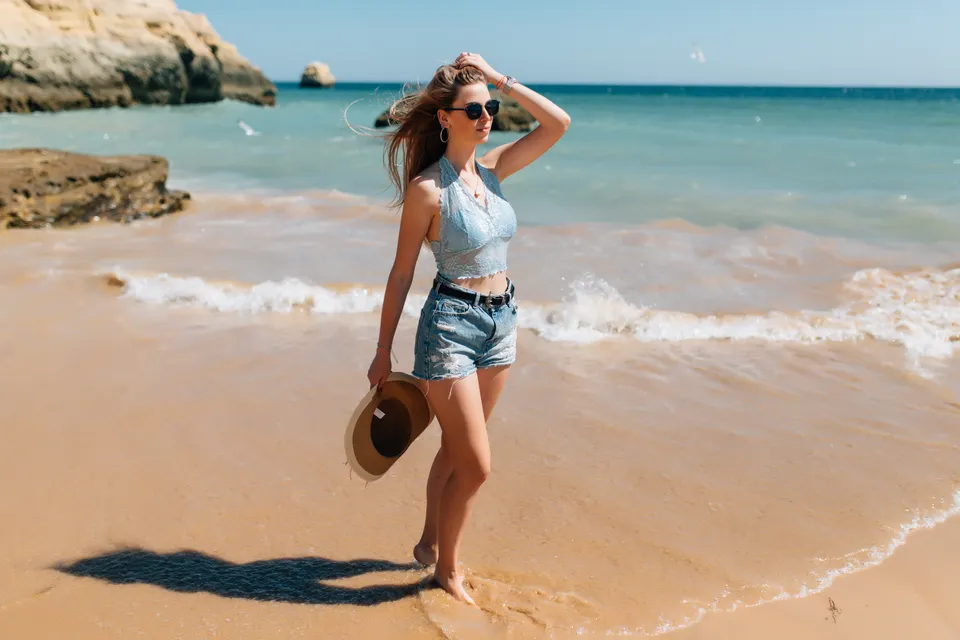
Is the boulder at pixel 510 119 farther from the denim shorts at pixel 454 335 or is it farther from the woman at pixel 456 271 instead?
the denim shorts at pixel 454 335

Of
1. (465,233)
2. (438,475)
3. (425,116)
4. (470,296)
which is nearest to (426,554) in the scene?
(438,475)

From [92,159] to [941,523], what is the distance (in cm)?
1104

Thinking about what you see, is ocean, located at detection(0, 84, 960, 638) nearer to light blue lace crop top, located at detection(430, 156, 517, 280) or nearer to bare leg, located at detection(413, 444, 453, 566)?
bare leg, located at detection(413, 444, 453, 566)

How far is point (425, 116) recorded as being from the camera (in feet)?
9.72

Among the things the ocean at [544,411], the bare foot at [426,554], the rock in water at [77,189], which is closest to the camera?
the bare foot at [426,554]

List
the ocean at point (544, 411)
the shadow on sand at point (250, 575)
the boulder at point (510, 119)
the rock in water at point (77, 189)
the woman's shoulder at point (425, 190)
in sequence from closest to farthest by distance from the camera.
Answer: the woman's shoulder at point (425, 190) → the shadow on sand at point (250, 575) → the ocean at point (544, 411) → the rock in water at point (77, 189) → the boulder at point (510, 119)

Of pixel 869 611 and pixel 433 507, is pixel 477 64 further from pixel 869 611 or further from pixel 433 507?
pixel 869 611

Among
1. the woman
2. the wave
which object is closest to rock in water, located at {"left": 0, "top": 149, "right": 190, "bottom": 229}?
the wave

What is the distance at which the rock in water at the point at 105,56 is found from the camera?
4181 cm

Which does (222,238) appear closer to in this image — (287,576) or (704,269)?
(704,269)

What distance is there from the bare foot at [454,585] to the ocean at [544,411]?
0.07m

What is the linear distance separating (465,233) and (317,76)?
106 m

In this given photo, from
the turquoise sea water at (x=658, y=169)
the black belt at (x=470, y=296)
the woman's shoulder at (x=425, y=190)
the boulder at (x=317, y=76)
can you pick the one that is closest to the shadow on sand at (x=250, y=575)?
the black belt at (x=470, y=296)

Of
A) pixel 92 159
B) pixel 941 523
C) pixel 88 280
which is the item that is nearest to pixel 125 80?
pixel 92 159
